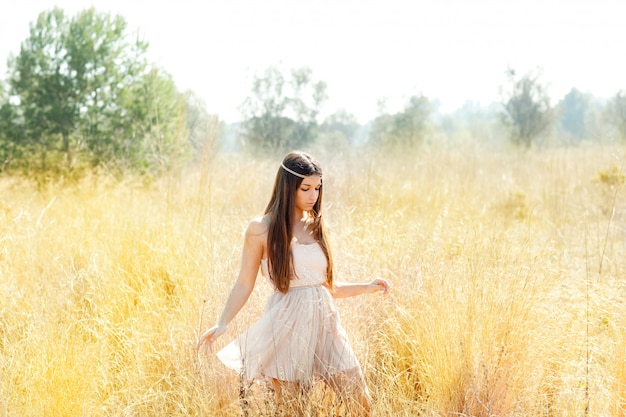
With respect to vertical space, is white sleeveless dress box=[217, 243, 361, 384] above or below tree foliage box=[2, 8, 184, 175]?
below

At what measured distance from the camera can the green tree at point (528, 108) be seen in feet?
78.3

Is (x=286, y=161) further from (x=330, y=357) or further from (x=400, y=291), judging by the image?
(x=400, y=291)

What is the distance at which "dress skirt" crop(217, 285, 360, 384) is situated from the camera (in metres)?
2.77

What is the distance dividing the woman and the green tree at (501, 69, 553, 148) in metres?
22.4

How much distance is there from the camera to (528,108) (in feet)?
78.3

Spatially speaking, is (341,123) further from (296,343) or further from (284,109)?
(296,343)

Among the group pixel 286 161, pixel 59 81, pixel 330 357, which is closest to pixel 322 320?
pixel 330 357

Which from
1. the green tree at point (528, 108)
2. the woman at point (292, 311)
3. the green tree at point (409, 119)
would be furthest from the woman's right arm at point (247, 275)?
the green tree at point (528, 108)

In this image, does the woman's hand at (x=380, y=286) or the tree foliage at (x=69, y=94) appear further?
the tree foliage at (x=69, y=94)

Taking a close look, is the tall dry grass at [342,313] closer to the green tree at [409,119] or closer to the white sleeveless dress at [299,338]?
the white sleeveless dress at [299,338]

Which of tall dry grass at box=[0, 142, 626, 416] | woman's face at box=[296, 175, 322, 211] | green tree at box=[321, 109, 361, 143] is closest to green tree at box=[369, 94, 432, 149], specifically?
green tree at box=[321, 109, 361, 143]

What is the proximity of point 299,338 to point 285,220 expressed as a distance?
0.53 m

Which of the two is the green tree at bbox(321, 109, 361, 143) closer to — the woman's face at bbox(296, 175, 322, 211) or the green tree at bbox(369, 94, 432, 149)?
the green tree at bbox(369, 94, 432, 149)

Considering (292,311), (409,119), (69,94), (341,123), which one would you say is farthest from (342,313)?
(341,123)
